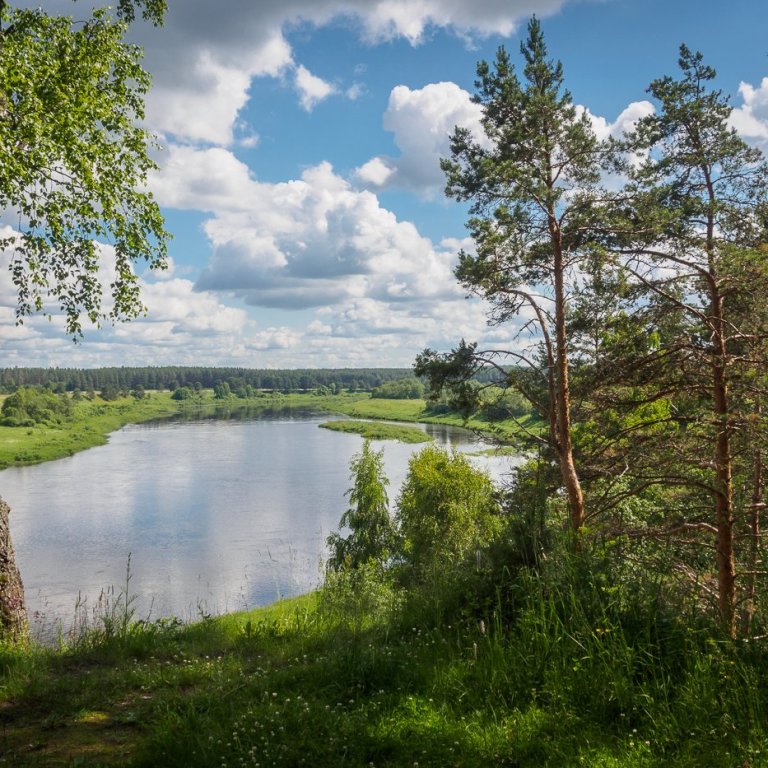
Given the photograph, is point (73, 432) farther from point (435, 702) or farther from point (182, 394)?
point (435, 702)

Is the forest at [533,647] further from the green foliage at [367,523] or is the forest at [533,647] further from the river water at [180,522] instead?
the green foliage at [367,523]

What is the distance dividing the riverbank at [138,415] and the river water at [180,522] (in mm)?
4745

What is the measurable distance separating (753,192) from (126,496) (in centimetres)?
4499

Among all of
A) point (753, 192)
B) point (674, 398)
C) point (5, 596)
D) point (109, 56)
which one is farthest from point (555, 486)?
point (109, 56)

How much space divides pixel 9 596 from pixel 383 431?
259 ft

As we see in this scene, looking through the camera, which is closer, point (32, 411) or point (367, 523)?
point (367, 523)

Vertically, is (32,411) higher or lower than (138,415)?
higher

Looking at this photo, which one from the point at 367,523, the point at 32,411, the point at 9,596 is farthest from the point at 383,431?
the point at 9,596

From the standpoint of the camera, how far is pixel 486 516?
2691 centimetres

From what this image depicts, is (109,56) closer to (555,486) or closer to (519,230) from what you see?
(519,230)

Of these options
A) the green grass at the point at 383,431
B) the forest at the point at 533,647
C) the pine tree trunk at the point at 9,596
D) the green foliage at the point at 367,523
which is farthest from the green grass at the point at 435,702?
the green grass at the point at 383,431

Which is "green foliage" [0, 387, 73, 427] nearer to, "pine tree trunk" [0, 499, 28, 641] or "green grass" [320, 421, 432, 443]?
"green grass" [320, 421, 432, 443]

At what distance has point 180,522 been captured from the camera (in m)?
39.1

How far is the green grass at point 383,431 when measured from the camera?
7531 centimetres
